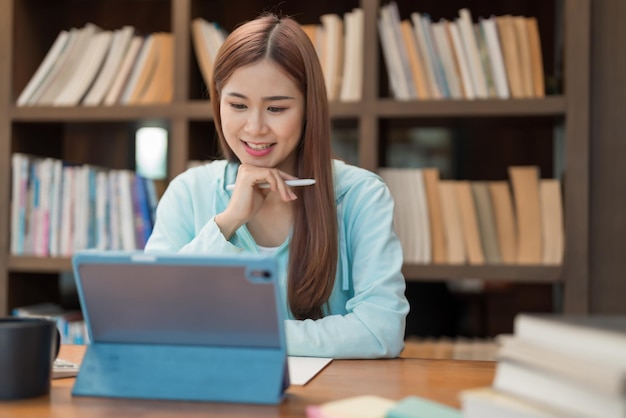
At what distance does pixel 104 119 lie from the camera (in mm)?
2527

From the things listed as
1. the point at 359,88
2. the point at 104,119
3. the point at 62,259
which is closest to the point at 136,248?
the point at 62,259

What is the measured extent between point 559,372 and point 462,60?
1778mm

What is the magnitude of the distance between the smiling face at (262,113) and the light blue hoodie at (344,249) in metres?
0.12

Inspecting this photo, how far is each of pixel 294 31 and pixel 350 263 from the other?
506 millimetres

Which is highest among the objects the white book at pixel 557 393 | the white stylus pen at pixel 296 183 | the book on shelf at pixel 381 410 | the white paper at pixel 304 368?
the white stylus pen at pixel 296 183

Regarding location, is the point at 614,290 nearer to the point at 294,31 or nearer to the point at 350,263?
the point at 350,263

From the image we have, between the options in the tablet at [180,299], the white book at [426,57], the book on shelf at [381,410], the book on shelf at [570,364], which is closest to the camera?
the book on shelf at [570,364]

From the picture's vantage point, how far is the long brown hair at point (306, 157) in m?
1.62

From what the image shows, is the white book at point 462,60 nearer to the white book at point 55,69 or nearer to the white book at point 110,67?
the white book at point 110,67

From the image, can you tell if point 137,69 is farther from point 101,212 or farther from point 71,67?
point 101,212

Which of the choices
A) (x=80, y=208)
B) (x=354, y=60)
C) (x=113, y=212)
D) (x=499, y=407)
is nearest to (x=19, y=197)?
(x=80, y=208)

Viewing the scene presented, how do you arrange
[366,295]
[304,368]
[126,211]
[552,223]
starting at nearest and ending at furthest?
[304,368] < [366,295] < [552,223] < [126,211]

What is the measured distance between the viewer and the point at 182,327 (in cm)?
95

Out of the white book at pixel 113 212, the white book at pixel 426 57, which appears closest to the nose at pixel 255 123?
the white book at pixel 426 57
